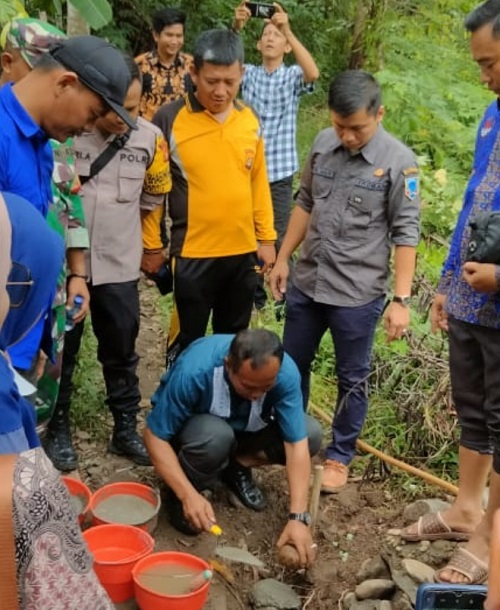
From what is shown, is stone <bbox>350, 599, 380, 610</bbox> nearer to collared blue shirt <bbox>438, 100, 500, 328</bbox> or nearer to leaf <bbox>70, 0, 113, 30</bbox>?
collared blue shirt <bbox>438, 100, 500, 328</bbox>

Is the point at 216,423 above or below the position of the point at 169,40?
below

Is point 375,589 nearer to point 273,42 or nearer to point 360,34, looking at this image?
point 273,42

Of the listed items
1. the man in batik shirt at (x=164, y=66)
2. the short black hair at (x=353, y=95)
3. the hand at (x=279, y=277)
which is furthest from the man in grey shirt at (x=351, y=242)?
the man in batik shirt at (x=164, y=66)

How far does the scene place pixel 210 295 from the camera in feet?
12.8

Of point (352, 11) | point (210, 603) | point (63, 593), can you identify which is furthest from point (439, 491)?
point (352, 11)

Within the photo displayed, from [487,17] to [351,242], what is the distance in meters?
1.18

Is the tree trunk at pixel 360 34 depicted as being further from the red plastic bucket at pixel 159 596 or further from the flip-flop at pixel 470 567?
the red plastic bucket at pixel 159 596

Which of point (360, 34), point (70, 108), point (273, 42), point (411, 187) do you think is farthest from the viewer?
point (360, 34)

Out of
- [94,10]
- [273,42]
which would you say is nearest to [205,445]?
[94,10]

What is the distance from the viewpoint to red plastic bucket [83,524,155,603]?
2.69 metres

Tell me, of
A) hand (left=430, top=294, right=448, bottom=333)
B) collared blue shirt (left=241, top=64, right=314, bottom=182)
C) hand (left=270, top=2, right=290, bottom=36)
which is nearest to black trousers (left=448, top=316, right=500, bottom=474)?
hand (left=430, top=294, right=448, bottom=333)

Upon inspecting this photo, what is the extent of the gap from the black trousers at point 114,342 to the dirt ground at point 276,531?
33cm

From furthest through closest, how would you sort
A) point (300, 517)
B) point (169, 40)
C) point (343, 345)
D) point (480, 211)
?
point (169, 40), point (343, 345), point (300, 517), point (480, 211)

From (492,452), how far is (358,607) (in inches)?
32.5
